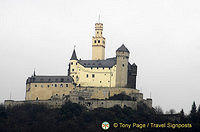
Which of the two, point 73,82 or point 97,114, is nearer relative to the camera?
point 97,114

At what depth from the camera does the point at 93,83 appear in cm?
14612

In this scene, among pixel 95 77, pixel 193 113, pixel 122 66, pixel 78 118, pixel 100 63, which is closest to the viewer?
pixel 78 118

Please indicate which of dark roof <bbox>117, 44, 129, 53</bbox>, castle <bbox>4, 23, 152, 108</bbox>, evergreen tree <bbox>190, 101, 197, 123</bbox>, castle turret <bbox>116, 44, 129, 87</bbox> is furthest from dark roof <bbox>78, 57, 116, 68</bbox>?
evergreen tree <bbox>190, 101, 197, 123</bbox>

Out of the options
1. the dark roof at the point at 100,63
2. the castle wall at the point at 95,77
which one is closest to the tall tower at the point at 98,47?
the dark roof at the point at 100,63

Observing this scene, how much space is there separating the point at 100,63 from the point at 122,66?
6008 millimetres

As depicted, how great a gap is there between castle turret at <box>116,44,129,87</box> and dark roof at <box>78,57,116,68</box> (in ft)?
5.99

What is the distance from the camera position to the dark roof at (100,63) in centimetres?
14675

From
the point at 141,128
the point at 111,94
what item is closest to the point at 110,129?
the point at 141,128

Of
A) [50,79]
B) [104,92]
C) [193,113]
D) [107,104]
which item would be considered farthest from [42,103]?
[193,113]

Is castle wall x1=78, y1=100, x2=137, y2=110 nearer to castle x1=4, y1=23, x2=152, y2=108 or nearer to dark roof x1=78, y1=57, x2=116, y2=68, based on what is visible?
castle x1=4, y1=23, x2=152, y2=108

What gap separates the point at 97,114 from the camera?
13750 cm

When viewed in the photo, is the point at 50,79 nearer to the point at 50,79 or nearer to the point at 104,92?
the point at 50,79

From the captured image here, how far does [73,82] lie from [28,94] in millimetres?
12170

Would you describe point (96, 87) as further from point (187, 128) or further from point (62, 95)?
point (187, 128)
